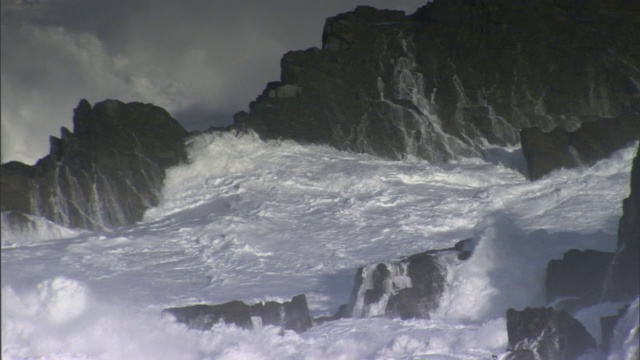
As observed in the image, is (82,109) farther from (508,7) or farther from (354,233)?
(508,7)

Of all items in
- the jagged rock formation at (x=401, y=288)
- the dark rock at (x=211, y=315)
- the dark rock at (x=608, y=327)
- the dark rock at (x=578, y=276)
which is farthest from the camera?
the jagged rock formation at (x=401, y=288)

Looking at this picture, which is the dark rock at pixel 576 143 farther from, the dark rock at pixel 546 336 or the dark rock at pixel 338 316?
the dark rock at pixel 546 336

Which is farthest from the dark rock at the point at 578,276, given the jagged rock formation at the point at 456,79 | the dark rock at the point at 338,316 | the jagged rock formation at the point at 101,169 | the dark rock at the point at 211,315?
the jagged rock formation at the point at 101,169

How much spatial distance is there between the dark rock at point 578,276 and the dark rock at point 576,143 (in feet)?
18.8

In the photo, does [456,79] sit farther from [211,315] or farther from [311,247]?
[211,315]

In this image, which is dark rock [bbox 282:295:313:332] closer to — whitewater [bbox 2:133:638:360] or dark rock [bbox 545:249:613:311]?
whitewater [bbox 2:133:638:360]

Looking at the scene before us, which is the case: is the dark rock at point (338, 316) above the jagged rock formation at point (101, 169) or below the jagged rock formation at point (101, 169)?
below

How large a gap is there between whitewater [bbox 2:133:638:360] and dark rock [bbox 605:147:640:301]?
331mm

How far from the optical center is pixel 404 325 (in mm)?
20391

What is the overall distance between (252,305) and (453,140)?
9.17 metres

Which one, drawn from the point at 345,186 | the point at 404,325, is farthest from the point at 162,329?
the point at 345,186

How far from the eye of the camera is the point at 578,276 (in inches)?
799

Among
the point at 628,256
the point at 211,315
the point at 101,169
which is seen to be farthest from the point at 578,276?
the point at 101,169

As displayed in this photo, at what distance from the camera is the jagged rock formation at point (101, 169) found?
22062 mm
